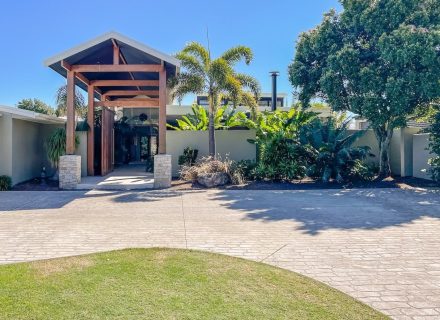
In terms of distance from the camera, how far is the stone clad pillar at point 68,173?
12.5 meters

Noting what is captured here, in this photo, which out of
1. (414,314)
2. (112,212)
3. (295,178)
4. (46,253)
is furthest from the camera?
(295,178)

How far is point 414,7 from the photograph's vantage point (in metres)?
12.8

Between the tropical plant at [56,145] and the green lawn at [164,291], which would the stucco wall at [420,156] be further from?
the tropical plant at [56,145]

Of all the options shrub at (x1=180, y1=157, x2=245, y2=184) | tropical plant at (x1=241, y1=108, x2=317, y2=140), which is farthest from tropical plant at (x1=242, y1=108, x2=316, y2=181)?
shrub at (x1=180, y1=157, x2=245, y2=184)

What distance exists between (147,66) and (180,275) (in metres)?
9.97

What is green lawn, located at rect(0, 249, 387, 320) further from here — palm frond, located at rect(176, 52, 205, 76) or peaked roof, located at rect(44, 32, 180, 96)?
palm frond, located at rect(176, 52, 205, 76)

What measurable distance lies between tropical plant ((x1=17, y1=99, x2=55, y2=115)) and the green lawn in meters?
35.8

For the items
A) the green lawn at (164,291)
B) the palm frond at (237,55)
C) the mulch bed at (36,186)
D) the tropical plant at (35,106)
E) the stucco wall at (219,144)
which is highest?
the tropical plant at (35,106)

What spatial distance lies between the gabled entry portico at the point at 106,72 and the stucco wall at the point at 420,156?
10.8 meters

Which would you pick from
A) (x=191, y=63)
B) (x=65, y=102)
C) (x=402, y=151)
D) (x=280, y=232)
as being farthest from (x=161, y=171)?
(x=65, y=102)

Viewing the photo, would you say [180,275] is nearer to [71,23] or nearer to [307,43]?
[307,43]

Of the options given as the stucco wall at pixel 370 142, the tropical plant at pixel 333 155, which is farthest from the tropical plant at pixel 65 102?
the stucco wall at pixel 370 142

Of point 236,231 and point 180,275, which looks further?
point 236,231

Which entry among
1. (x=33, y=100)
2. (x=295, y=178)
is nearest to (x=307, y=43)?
(x=295, y=178)
